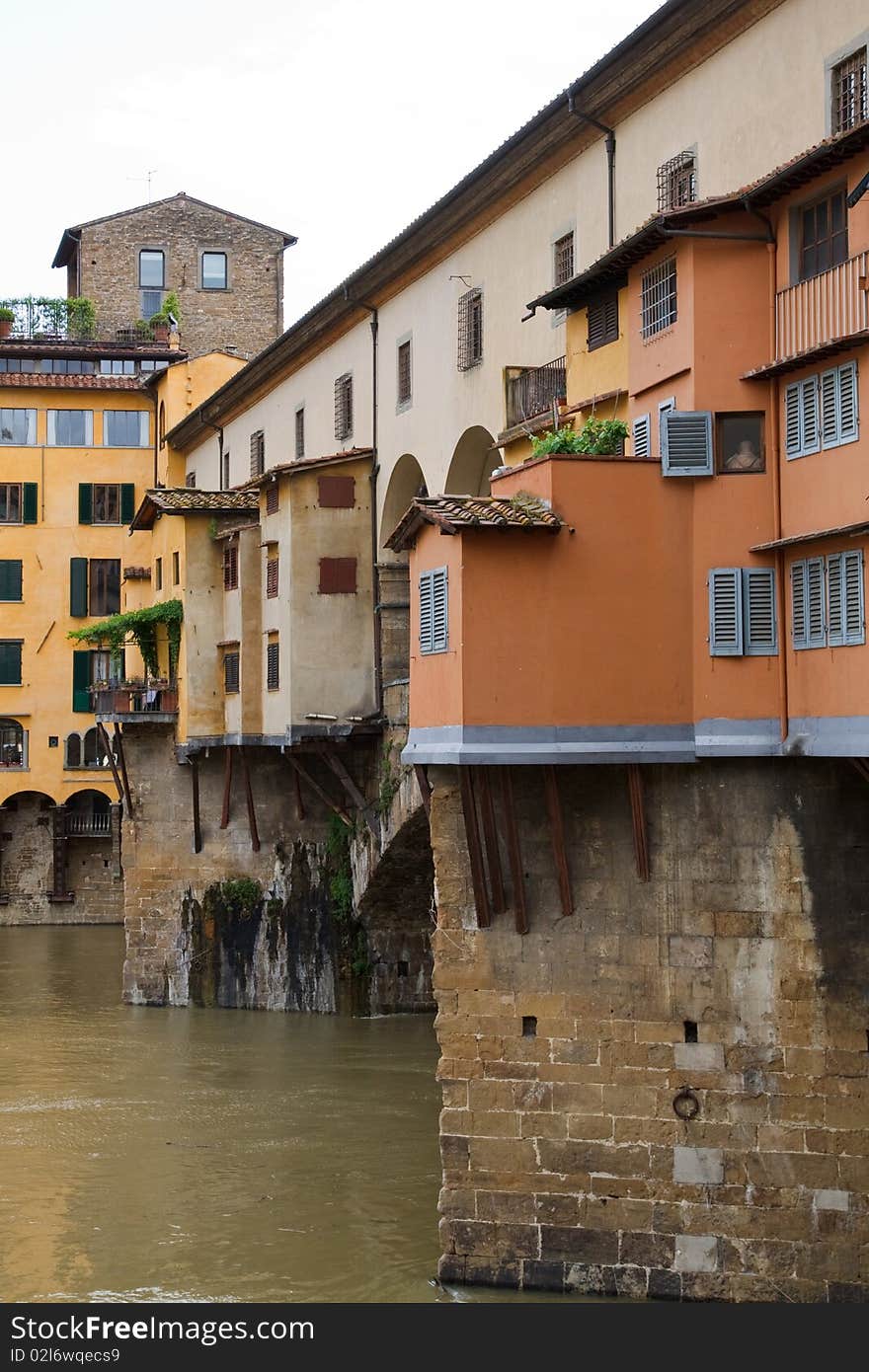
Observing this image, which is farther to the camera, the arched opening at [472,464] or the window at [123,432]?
the window at [123,432]

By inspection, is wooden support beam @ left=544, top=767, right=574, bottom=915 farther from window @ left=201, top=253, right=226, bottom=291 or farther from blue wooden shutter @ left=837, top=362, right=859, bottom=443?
window @ left=201, top=253, right=226, bottom=291

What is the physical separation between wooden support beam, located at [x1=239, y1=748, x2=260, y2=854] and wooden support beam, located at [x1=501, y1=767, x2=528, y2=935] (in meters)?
20.0

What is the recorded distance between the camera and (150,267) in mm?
62875

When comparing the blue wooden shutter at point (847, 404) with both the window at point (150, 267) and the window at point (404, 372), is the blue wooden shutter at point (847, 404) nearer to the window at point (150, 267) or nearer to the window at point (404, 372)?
the window at point (404, 372)

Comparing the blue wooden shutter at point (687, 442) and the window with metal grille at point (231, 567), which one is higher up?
the window with metal grille at point (231, 567)

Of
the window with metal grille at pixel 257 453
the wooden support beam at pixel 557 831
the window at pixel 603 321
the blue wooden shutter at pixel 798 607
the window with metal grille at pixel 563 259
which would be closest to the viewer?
the blue wooden shutter at pixel 798 607

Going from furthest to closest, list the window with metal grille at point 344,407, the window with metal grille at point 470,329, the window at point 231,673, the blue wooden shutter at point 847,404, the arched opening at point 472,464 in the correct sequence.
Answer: the window at point 231,673
the window with metal grille at point 344,407
the arched opening at point 472,464
the window with metal grille at point 470,329
the blue wooden shutter at point 847,404

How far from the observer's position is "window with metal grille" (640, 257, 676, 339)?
18.0 m

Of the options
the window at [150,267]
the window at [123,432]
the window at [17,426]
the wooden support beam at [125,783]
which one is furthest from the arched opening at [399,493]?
the window at [150,267]

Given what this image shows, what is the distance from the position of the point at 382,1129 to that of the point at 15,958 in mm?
23996

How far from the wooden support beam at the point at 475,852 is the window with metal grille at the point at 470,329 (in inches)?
450

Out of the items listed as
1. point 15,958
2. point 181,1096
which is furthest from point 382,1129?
point 15,958

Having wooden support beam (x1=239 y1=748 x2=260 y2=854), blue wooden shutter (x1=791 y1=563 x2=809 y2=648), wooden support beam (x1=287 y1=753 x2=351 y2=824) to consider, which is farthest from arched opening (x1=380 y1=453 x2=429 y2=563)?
blue wooden shutter (x1=791 y1=563 x2=809 y2=648)

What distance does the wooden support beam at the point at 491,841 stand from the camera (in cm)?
1802
